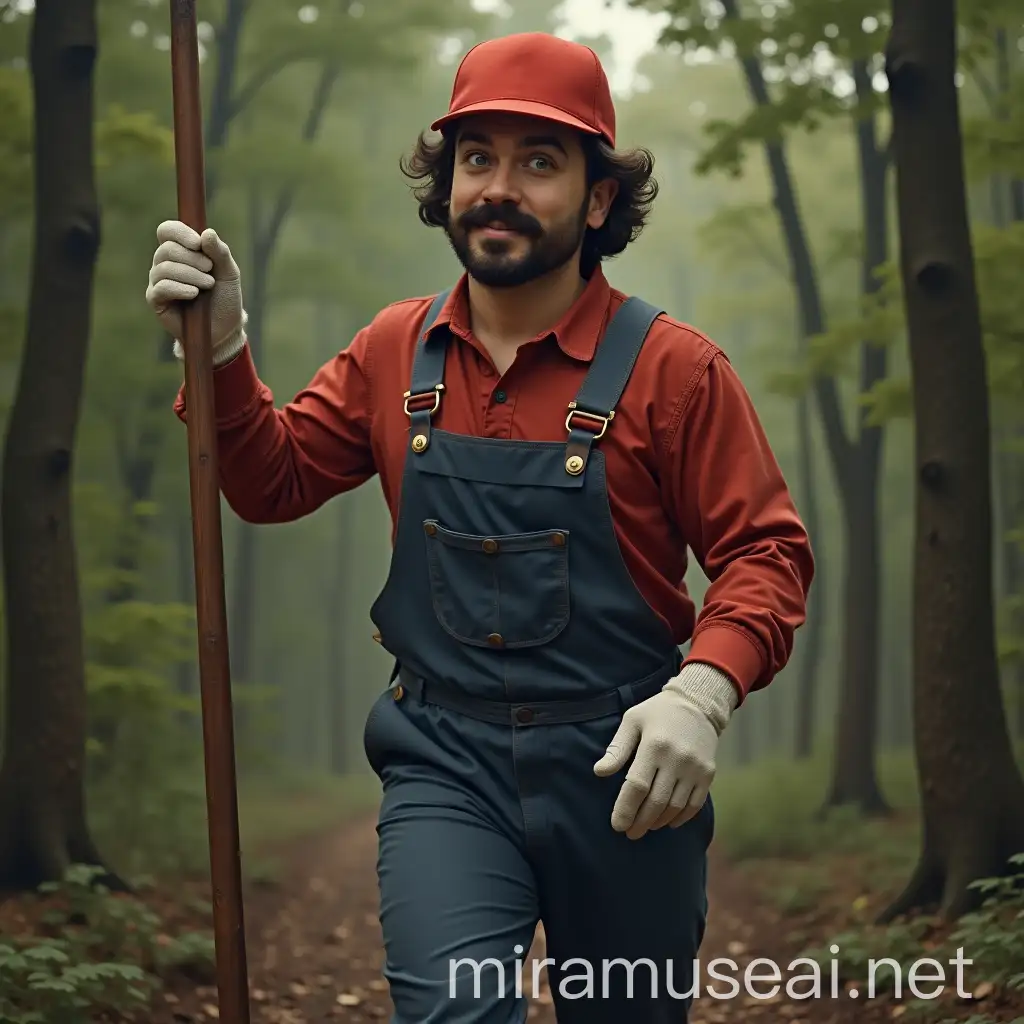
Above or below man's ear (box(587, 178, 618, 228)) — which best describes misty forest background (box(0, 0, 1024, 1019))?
above

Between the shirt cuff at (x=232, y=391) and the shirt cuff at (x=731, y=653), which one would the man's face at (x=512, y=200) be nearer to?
the shirt cuff at (x=232, y=391)

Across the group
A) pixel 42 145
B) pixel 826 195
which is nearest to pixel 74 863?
pixel 42 145

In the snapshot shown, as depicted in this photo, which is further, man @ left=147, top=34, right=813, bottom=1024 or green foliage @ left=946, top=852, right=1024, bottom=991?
green foliage @ left=946, top=852, right=1024, bottom=991

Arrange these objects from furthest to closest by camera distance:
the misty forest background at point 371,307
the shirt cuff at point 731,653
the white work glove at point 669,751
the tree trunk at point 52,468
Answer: the misty forest background at point 371,307 → the tree trunk at point 52,468 → the shirt cuff at point 731,653 → the white work glove at point 669,751

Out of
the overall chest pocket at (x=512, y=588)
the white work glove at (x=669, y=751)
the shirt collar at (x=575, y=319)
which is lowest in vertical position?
the white work glove at (x=669, y=751)

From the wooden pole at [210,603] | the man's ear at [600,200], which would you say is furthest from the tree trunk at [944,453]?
the wooden pole at [210,603]

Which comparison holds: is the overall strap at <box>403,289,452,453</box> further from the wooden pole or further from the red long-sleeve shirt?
the wooden pole

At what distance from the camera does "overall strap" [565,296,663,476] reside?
2.96m

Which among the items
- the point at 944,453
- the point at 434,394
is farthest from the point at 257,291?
the point at 434,394

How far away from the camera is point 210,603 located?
2957 mm

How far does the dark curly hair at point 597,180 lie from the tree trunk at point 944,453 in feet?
8.78

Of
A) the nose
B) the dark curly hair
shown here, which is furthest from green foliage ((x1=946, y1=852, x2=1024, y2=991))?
the nose

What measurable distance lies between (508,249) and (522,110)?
0.29 metres

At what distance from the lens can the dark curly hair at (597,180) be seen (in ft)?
10.8
